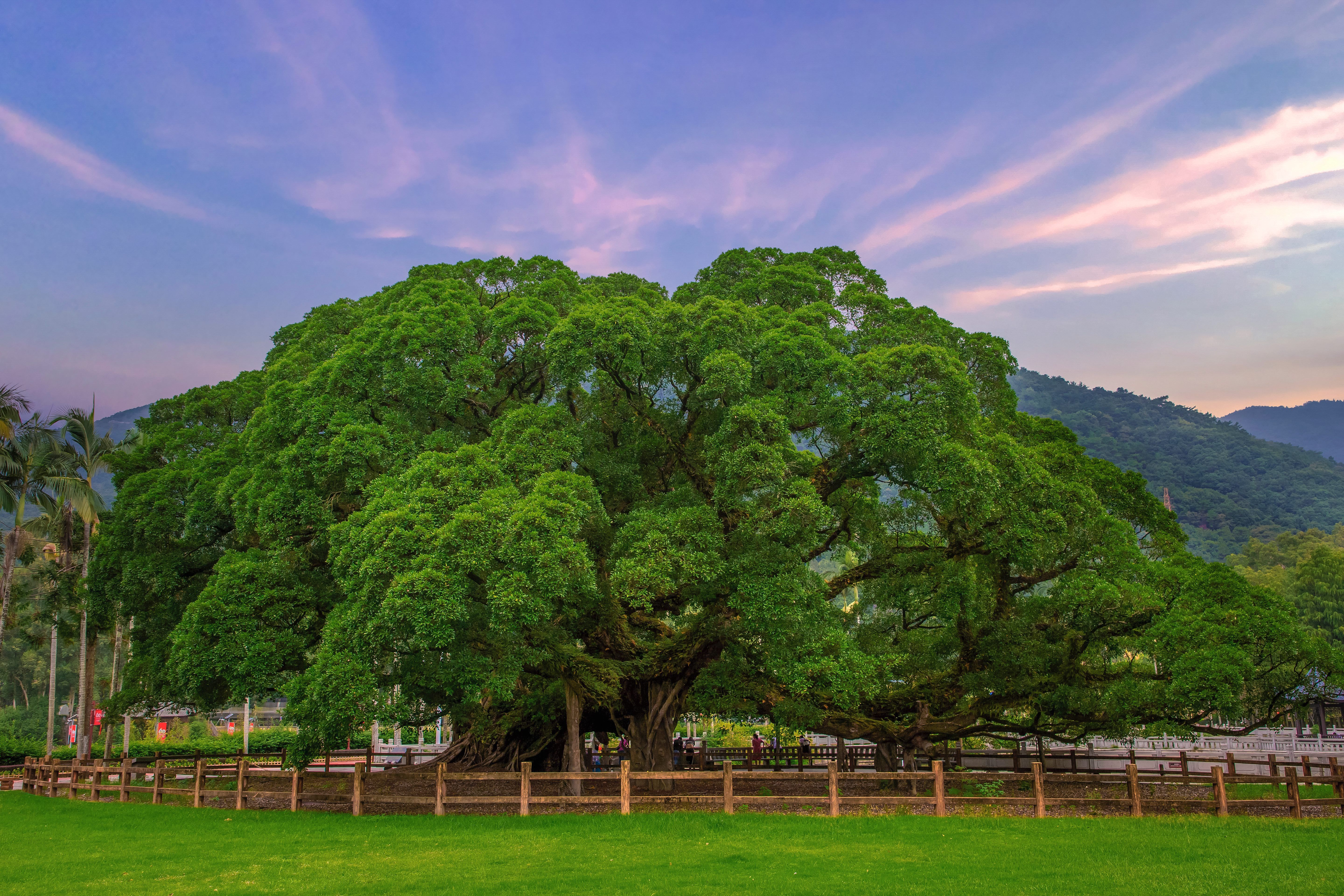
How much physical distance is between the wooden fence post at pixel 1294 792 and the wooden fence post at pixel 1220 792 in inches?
39.1

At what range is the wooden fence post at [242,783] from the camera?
58.8 feet

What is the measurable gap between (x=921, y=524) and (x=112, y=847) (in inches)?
698

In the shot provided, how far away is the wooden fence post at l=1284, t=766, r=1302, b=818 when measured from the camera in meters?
15.0

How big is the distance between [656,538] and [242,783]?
9993 mm

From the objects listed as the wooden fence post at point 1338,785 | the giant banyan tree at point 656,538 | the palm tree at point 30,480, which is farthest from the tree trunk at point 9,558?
the wooden fence post at point 1338,785

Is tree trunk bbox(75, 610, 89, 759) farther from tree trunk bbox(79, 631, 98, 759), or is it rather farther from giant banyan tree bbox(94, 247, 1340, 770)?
giant banyan tree bbox(94, 247, 1340, 770)

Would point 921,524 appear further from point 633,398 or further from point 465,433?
point 465,433

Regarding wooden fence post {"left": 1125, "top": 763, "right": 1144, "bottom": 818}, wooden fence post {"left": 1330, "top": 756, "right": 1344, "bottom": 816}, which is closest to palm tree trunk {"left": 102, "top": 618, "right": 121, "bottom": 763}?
wooden fence post {"left": 1125, "top": 763, "right": 1144, "bottom": 818}

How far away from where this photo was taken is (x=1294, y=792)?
15047mm

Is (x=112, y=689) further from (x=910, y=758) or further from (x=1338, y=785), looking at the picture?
(x=1338, y=785)

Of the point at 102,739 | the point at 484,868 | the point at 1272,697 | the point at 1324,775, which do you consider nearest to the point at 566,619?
the point at 484,868

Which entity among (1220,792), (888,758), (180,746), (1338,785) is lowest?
(180,746)

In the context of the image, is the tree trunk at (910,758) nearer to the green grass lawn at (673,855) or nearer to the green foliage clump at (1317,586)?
the green grass lawn at (673,855)

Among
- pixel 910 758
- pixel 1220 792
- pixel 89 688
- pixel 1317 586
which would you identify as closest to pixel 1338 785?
pixel 1220 792
